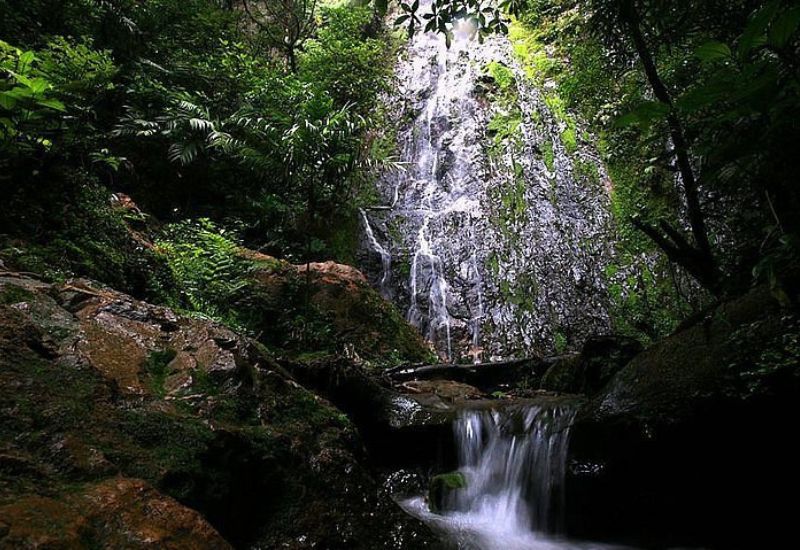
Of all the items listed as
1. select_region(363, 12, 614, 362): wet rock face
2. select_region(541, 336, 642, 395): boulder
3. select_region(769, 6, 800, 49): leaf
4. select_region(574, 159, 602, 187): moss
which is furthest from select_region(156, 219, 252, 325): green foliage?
select_region(574, 159, 602, 187): moss

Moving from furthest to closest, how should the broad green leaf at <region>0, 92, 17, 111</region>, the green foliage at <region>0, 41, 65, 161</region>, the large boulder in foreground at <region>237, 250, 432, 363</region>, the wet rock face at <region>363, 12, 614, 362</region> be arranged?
the wet rock face at <region>363, 12, 614, 362</region>, the large boulder in foreground at <region>237, 250, 432, 363</region>, the green foliage at <region>0, 41, 65, 161</region>, the broad green leaf at <region>0, 92, 17, 111</region>

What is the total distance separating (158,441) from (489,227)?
343 inches

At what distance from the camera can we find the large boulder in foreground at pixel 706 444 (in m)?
2.51

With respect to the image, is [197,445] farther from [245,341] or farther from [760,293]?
[760,293]

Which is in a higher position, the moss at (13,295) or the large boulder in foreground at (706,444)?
the moss at (13,295)

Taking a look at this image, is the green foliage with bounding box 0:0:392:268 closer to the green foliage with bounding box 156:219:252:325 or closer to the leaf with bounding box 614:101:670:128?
the green foliage with bounding box 156:219:252:325

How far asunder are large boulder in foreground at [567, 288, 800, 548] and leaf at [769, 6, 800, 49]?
2.37 meters

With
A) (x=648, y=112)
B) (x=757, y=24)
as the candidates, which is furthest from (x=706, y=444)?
(x=757, y=24)

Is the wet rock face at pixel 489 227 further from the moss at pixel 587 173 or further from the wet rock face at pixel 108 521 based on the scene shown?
the wet rock face at pixel 108 521

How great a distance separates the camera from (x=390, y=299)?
909 cm

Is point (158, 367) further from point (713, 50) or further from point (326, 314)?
point (326, 314)

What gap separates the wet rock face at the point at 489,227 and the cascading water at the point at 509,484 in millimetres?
4224

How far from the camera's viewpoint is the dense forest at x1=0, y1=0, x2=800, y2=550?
5.26ft

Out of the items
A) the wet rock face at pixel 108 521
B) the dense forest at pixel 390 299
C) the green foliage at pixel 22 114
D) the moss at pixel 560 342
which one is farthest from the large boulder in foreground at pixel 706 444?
the moss at pixel 560 342
